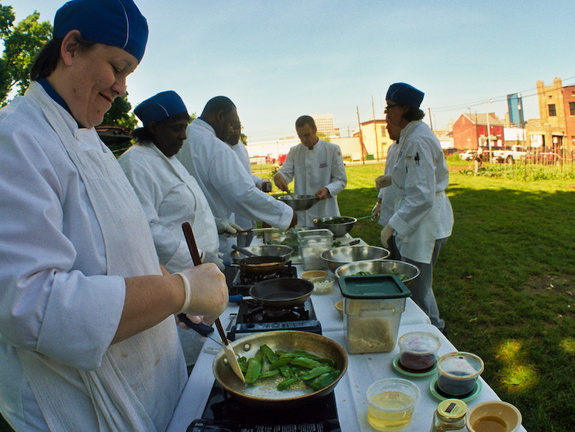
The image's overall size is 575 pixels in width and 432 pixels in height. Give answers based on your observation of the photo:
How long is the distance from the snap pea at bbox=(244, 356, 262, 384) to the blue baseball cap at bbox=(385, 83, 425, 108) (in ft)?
8.52

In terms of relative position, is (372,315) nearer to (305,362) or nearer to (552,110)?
(305,362)

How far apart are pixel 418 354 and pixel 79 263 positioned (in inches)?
44.1

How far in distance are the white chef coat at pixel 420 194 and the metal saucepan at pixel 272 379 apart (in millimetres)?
1879

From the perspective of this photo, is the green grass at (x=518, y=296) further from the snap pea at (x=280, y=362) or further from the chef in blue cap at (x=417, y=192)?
the snap pea at (x=280, y=362)

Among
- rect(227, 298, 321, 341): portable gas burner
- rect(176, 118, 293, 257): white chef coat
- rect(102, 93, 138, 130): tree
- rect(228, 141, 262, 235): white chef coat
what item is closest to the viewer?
rect(227, 298, 321, 341): portable gas burner

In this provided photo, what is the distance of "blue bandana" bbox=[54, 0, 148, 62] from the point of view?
98 centimetres

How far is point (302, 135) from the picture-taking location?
5164mm

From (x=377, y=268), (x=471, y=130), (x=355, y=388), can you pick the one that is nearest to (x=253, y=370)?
(x=355, y=388)

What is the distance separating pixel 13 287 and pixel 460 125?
52.8 meters

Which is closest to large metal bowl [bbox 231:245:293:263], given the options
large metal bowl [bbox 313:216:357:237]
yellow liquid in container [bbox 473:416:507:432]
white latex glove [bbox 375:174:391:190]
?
large metal bowl [bbox 313:216:357:237]

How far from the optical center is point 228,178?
9.82 ft

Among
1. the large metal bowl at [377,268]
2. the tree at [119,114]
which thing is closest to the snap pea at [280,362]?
the large metal bowl at [377,268]

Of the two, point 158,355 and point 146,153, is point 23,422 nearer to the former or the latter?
point 158,355

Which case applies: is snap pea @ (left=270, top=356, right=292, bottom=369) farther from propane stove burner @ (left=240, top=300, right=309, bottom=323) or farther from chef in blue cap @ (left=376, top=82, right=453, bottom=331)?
chef in blue cap @ (left=376, top=82, right=453, bottom=331)
